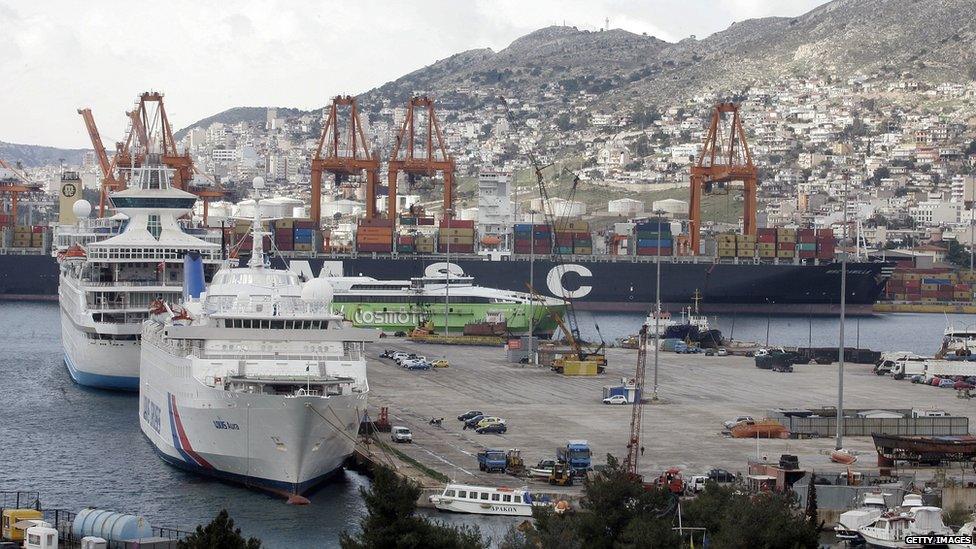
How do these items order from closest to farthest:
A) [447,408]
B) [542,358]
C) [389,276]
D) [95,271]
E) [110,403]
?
1. [447,408]
2. [110,403]
3. [95,271]
4. [542,358]
5. [389,276]

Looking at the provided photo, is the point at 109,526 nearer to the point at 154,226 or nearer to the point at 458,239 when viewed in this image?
the point at 154,226

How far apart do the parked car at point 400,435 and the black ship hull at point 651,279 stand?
77.1 meters

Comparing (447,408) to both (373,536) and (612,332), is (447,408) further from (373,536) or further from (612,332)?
(612,332)

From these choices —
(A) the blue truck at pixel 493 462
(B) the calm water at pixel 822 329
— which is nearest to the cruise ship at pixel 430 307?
(B) the calm water at pixel 822 329

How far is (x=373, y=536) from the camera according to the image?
27.2 m

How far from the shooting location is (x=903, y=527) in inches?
1241

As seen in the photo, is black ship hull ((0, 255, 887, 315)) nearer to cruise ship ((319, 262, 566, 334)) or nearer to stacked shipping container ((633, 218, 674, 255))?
stacked shipping container ((633, 218, 674, 255))

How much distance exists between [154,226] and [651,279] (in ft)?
196

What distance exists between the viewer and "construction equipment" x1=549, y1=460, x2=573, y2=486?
3812 cm

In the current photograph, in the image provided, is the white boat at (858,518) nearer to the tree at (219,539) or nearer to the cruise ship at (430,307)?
the tree at (219,539)

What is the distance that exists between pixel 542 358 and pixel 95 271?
17.2 metres

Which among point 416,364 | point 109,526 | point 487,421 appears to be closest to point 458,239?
point 416,364

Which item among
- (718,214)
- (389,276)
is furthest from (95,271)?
(718,214)

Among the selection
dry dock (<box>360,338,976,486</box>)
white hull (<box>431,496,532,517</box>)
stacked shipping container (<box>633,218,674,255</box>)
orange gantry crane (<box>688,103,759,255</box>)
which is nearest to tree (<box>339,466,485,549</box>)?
white hull (<box>431,496,532,517</box>)
